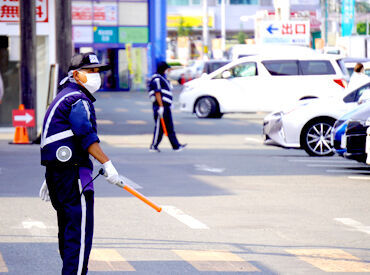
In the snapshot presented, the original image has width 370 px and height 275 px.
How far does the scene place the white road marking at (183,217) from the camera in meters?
10.1

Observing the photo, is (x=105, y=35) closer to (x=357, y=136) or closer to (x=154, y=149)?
(x=154, y=149)

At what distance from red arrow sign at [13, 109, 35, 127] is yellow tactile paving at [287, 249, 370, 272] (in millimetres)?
12864

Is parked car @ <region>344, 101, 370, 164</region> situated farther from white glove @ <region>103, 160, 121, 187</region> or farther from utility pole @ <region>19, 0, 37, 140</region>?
utility pole @ <region>19, 0, 37, 140</region>

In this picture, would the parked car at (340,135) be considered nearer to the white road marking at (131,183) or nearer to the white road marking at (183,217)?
the white road marking at (131,183)

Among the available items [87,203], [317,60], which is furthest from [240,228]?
[317,60]

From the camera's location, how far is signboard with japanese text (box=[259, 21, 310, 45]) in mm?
49688

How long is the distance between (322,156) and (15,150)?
5.79 m

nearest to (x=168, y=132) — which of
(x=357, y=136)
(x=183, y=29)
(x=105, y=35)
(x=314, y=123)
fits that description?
(x=314, y=123)

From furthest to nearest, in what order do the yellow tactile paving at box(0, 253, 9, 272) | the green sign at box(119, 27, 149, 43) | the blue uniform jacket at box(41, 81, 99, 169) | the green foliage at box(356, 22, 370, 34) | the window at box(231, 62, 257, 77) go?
the green foliage at box(356, 22, 370, 34)
the green sign at box(119, 27, 149, 43)
the window at box(231, 62, 257, 77)
the yellow tactile paving at box(0, 253, 9, 272)
the blue uniform jacket at box(41, 81, 99, 169)

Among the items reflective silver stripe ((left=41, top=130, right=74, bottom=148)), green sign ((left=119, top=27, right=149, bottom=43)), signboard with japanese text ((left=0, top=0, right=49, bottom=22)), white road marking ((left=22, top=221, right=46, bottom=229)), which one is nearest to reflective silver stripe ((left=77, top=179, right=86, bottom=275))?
reflective silver stripe ((left=41, top=130, right=74, bottom=148))

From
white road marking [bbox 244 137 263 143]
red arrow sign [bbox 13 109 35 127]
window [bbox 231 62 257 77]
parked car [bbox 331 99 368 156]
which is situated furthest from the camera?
window [bbox 231 62 257 77]

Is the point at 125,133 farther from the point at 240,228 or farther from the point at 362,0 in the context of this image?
the point at 362,0

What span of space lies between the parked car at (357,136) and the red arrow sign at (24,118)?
27.0 ft

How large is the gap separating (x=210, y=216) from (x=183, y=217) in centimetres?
30
